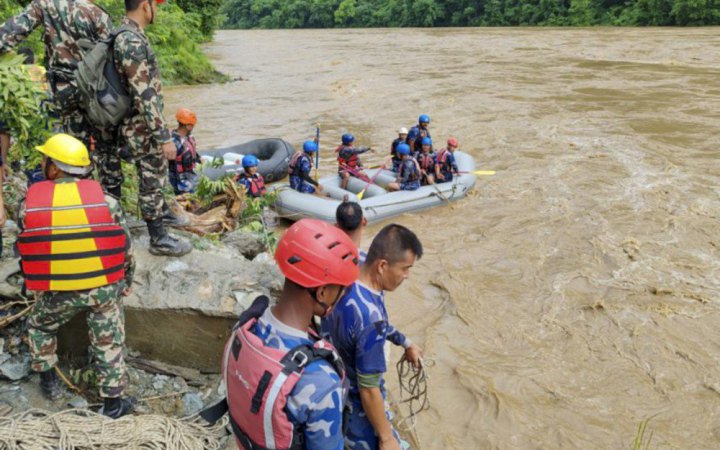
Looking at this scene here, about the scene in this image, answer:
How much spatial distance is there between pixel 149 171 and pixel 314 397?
2262 mm

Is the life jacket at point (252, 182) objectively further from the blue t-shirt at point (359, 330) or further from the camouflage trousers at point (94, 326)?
the blue t-shirt at point (359, 330)

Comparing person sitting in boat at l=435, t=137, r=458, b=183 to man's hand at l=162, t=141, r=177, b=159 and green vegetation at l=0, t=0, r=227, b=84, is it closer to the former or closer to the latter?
man's hand at l=162, t=141, r=177, b=159

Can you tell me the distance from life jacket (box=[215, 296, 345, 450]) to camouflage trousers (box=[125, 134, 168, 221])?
191cm

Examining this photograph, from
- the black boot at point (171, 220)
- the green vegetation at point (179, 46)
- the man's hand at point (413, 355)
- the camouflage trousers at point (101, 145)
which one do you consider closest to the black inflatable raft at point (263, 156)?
the black boot at point (171, 220)

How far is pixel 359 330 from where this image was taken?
2.15 m

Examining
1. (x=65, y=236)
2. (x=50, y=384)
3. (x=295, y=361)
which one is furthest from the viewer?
(x=50, y=384)

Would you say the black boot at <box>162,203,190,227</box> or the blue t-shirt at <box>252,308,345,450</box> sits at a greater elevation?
the blue t-shirt at <box>252,308,345,450</box>

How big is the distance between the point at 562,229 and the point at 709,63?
51.9 ft

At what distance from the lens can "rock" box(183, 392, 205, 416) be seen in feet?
9.89

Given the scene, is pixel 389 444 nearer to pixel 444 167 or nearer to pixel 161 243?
pixel 161 243

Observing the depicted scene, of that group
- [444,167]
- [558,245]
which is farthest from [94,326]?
[444,167]

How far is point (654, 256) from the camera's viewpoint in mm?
6891

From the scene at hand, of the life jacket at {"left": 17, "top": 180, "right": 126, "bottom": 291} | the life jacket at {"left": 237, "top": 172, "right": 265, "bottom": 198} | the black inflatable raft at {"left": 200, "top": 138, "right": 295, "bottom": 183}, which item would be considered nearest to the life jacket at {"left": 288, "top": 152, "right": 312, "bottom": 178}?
the black inflatable raft at {"left": 200, "top": 138, "right": 295, "bottom": 183}

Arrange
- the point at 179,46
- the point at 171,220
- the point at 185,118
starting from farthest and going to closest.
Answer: the point at 179,46
the point at 185,118
the point at 171,220
